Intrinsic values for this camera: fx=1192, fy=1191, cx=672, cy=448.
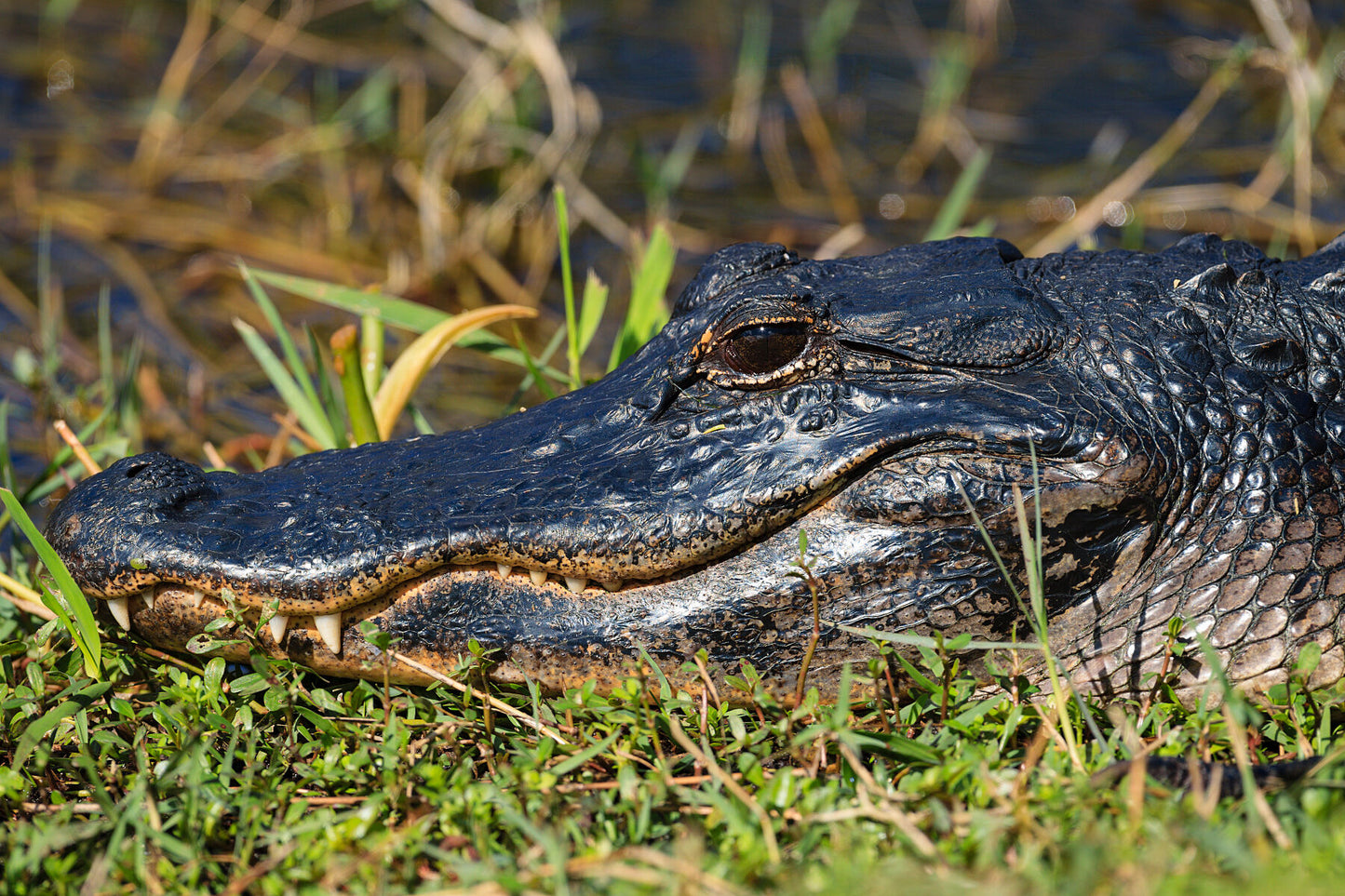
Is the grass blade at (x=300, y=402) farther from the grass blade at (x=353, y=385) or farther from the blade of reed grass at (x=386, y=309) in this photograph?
the blade of reed grass at (x=386, y=309)

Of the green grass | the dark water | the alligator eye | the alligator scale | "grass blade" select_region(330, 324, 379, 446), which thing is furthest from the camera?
the dark water

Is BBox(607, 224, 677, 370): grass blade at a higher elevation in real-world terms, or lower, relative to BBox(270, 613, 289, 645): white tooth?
higher

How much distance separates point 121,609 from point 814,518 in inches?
54.0

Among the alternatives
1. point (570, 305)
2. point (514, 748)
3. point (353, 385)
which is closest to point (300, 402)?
point (353, 385)

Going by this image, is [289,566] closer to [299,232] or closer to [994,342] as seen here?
[994,342]

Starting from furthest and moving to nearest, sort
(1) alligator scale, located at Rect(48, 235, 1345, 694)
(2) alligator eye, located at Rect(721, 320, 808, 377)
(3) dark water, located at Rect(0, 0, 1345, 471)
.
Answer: (3) dark water, located at Rect(0, 0, 1345, 471) → (2) alligator eye, located at Rect(721, 320, 808, 377) → (1) alligator scale, located at Rect(48, 235, 1345, 694)

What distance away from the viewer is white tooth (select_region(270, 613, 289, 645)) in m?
2.28

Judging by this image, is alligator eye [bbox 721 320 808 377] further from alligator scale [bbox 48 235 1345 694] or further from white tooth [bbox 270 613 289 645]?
white tooth [bbox 270 613 289 645]

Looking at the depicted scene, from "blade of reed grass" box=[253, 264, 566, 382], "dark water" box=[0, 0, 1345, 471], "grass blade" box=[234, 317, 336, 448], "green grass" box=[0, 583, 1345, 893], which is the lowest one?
"green grass" box=[0, 583, 1345, 893]

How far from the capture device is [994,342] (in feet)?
7.84

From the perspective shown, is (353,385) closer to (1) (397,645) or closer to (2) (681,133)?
(1) (397,645)

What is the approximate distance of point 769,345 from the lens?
2387 mm

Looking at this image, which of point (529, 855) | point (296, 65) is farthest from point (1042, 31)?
point (529, 855)

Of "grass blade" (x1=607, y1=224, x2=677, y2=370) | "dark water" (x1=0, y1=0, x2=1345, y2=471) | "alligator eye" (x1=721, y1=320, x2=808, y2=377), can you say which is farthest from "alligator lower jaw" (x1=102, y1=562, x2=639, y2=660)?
"dark water" (x1=0, y1=0, x2=1345, y2=471)
